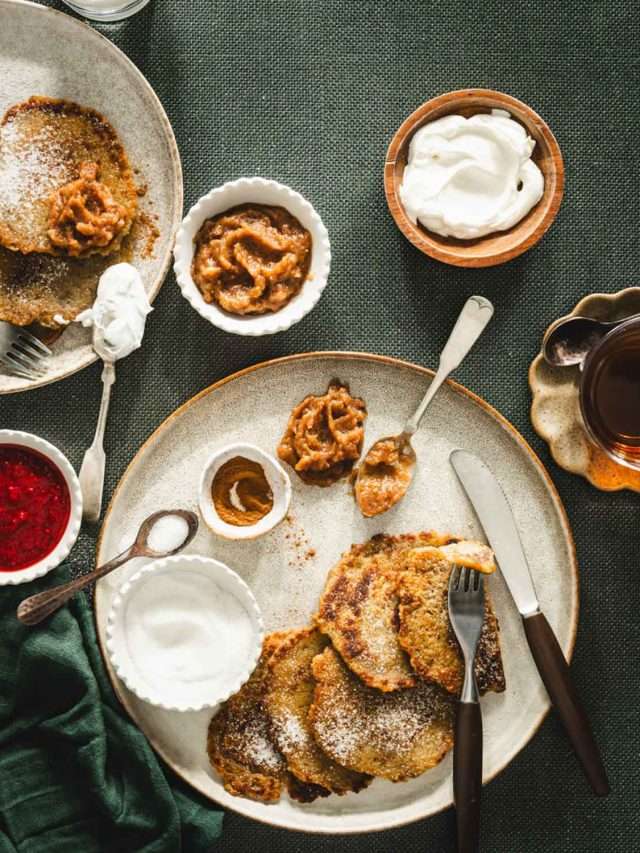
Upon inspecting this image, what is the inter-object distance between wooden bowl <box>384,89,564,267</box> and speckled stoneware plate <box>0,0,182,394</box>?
646mm

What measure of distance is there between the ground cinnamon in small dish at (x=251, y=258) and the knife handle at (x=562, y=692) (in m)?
1.22

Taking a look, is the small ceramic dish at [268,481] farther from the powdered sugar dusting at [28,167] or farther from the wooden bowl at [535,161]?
the powdered sugar dusting at [28,167]

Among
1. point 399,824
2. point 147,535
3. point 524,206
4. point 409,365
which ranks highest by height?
point 524,206

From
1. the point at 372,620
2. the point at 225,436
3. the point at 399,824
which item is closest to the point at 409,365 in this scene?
the point at 225,436

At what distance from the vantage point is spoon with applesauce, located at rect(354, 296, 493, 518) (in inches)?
96.8

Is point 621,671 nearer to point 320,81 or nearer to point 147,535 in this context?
point 147,535

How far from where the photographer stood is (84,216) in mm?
2365

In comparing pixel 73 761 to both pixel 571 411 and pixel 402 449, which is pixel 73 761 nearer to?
pixel 402 449

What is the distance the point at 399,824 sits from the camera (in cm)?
246

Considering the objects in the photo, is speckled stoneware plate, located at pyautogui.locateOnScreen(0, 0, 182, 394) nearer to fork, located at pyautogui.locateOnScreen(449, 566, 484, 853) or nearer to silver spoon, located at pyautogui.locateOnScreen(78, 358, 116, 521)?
silver spoon, located at pyautogui.locateOnScreen(78, 358, 116, 521)

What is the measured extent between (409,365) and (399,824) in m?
1.37

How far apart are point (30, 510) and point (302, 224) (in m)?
1.14

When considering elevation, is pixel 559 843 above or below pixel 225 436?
below

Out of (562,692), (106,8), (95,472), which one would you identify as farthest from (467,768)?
(106,8)
